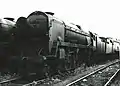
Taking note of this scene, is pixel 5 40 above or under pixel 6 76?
above

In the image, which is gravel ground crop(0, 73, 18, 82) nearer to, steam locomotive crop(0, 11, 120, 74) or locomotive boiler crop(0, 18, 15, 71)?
locomotive boiler crop(0, 18, 15, 71)

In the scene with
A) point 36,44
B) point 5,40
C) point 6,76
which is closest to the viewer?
point 36,44

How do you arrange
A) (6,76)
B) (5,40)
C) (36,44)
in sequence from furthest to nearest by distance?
(6,76) → (5,40) → (36,44)

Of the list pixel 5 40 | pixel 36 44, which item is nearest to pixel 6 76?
pixel 5 40

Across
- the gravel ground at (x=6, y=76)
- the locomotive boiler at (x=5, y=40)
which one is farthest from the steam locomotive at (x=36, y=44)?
the gravel ground at (x=6, y=76)

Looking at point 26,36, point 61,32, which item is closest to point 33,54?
point 26,36

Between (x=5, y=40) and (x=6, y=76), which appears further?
(x=6, y=76)

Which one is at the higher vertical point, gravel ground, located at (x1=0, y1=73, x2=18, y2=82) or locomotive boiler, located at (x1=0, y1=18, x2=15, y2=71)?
locomotive boiler, located at (x1=0, y1=18, x2=15, y2=71)

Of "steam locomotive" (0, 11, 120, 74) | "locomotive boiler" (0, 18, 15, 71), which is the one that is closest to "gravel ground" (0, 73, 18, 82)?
"locomotive boiler" (0, 18, 15, 71)

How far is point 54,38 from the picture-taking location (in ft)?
44.2

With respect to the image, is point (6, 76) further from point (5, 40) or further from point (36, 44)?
point (36, 44)

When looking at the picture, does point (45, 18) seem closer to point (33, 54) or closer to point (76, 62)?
point (33, 54)

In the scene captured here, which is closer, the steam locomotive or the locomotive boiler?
the steam locomotive

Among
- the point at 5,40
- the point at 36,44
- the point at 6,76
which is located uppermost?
the point at 5,40
